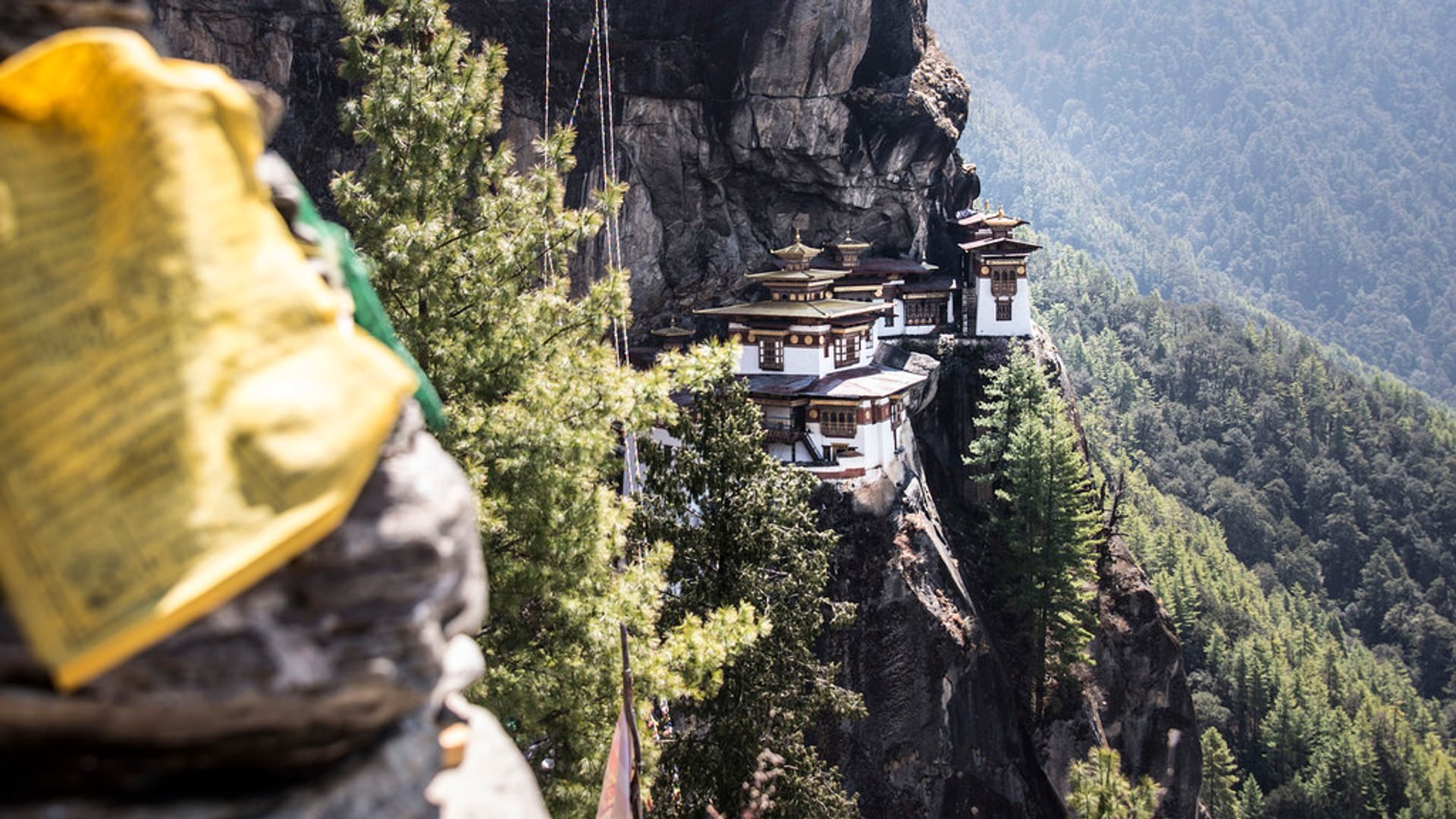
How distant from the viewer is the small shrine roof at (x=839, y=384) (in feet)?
94.2

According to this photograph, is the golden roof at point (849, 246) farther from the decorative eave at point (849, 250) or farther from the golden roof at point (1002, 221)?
the golden roof at point (1002, 221)

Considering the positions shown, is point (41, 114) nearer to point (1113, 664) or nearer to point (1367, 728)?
point (1113, 664)

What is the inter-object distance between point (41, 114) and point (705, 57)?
3464 centimetres

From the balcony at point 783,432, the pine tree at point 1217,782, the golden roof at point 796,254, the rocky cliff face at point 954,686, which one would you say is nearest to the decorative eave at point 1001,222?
the rocky cliff face at point 954,686

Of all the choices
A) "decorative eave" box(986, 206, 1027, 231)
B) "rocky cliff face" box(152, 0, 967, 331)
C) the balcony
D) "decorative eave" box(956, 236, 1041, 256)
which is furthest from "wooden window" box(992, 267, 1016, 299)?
the balcony

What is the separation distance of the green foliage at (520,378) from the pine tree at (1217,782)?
150ft

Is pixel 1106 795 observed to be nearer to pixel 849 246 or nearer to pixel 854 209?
pixel 849 246

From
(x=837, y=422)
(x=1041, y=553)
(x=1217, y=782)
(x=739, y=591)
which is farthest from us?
(x=1217, y=782)

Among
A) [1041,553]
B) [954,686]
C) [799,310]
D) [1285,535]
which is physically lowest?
[1285,535]

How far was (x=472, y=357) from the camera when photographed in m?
9.79

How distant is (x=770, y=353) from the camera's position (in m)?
31.3

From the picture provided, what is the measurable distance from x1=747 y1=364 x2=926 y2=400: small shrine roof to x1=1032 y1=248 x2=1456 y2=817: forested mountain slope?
101ft

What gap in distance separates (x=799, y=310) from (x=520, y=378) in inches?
844

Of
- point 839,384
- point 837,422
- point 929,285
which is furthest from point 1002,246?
→ point 837,422
